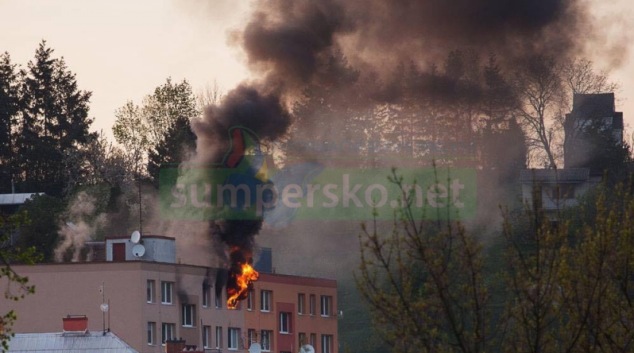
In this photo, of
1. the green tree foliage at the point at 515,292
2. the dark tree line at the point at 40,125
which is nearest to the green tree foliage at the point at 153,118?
the dark tree line at the point at 40,125

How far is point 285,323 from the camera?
74125 millimetres

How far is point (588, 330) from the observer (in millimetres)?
21609

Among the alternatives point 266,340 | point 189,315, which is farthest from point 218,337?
point 266,340

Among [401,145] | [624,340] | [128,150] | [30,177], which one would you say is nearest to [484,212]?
[401,145]

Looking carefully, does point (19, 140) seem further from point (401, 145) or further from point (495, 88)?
point (495, 88)

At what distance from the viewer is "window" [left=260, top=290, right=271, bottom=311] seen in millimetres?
72562

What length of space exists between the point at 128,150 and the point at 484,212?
1033 inches

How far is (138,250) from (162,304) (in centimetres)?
300

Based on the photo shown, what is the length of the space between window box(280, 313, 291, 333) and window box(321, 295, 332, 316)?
411 centimetres

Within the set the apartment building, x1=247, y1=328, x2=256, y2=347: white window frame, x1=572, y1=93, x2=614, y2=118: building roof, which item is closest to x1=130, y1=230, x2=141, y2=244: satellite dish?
the apartment building

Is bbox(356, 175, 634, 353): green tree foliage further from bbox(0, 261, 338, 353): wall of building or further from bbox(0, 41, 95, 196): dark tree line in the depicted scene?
bbox(0, 41, 95, 196): dark tree line

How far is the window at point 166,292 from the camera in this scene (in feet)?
213

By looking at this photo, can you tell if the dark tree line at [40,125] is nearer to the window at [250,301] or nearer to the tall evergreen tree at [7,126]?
the tall evergreen tree at [7,126]

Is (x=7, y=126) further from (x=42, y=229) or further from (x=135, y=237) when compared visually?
(x=135, y=237)
